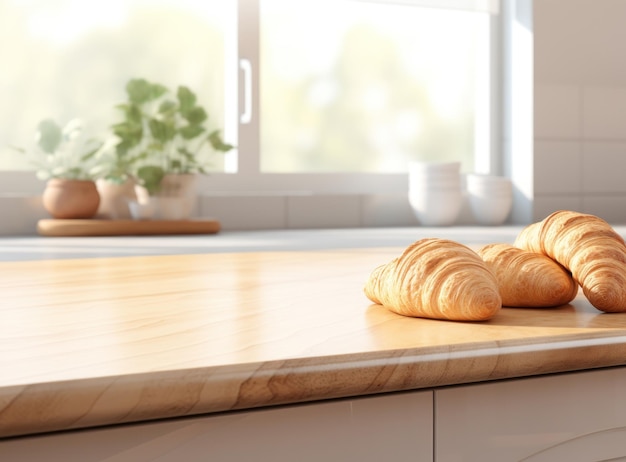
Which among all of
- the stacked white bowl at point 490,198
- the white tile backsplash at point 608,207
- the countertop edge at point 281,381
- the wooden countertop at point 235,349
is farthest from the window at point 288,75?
the countertop edge at point 281,381

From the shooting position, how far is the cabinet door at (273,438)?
1.40 feet

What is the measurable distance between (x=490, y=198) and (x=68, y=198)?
1095mm

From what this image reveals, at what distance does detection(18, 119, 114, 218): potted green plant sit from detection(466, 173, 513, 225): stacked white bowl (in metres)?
0.98

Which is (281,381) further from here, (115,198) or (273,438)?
(115,198)

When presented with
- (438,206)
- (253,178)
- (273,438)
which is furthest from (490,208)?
(273,438)

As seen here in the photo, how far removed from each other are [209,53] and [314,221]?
0.51 meters

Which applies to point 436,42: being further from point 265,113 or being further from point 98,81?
point 98,81

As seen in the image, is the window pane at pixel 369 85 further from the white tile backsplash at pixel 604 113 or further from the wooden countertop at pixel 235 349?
the wooden countertop at pixel 235 349

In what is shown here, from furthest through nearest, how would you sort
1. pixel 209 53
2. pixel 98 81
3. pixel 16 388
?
1. pixel 209 53
2. pixel 98 81
3. pixel 16 388

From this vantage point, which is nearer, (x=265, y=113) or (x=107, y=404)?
(x=107, y=404)

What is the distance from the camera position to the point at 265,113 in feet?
7.34

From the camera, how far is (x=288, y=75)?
2.28 m

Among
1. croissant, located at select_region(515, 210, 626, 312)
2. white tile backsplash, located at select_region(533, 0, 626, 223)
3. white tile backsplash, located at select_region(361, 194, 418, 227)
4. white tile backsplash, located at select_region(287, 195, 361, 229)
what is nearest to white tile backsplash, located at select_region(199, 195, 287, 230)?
white tile backsplash, located at select_region(287, 195, 361, 229)

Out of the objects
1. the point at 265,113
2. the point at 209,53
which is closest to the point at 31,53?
the point at 209,53
